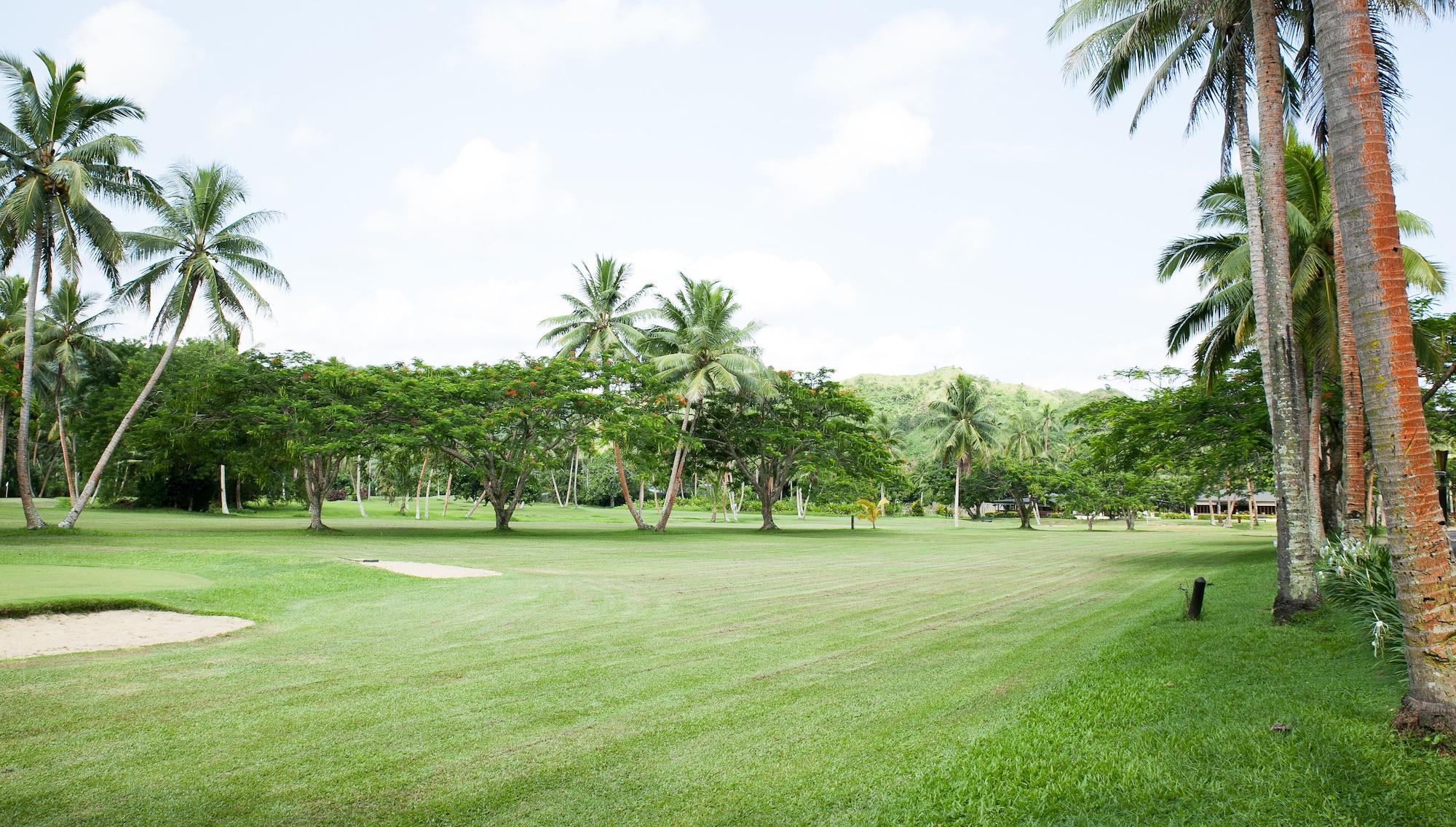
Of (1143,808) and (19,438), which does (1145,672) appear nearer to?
(1143,808)

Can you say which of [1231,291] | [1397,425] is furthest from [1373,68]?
[1231,291]

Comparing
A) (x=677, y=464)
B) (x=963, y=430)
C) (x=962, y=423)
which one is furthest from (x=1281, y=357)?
(x=962, y=423)

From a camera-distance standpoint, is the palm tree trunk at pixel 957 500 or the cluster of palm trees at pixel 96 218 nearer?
the cluster of palm trees at pixel 96 218

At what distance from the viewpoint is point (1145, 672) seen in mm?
7164

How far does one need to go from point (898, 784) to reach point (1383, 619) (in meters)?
5.99

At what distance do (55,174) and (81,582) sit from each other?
55.0 feet

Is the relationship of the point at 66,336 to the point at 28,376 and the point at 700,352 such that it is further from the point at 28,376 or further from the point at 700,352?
the point at 700,352

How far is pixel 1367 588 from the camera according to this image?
28.7 feet

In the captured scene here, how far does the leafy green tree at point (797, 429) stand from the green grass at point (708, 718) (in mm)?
26615

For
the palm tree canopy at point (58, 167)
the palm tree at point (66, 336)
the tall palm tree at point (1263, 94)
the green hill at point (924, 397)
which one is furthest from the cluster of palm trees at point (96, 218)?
the green hill at point (924, 397)

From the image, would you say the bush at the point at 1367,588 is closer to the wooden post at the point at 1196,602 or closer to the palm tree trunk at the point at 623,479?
the wooden post at the point at 1196,602

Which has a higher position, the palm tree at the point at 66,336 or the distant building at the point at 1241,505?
the palm tree at the point at 66,336

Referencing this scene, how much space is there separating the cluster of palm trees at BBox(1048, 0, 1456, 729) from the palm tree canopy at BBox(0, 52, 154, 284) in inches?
1000

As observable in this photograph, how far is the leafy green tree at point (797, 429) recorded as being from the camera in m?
38.8
